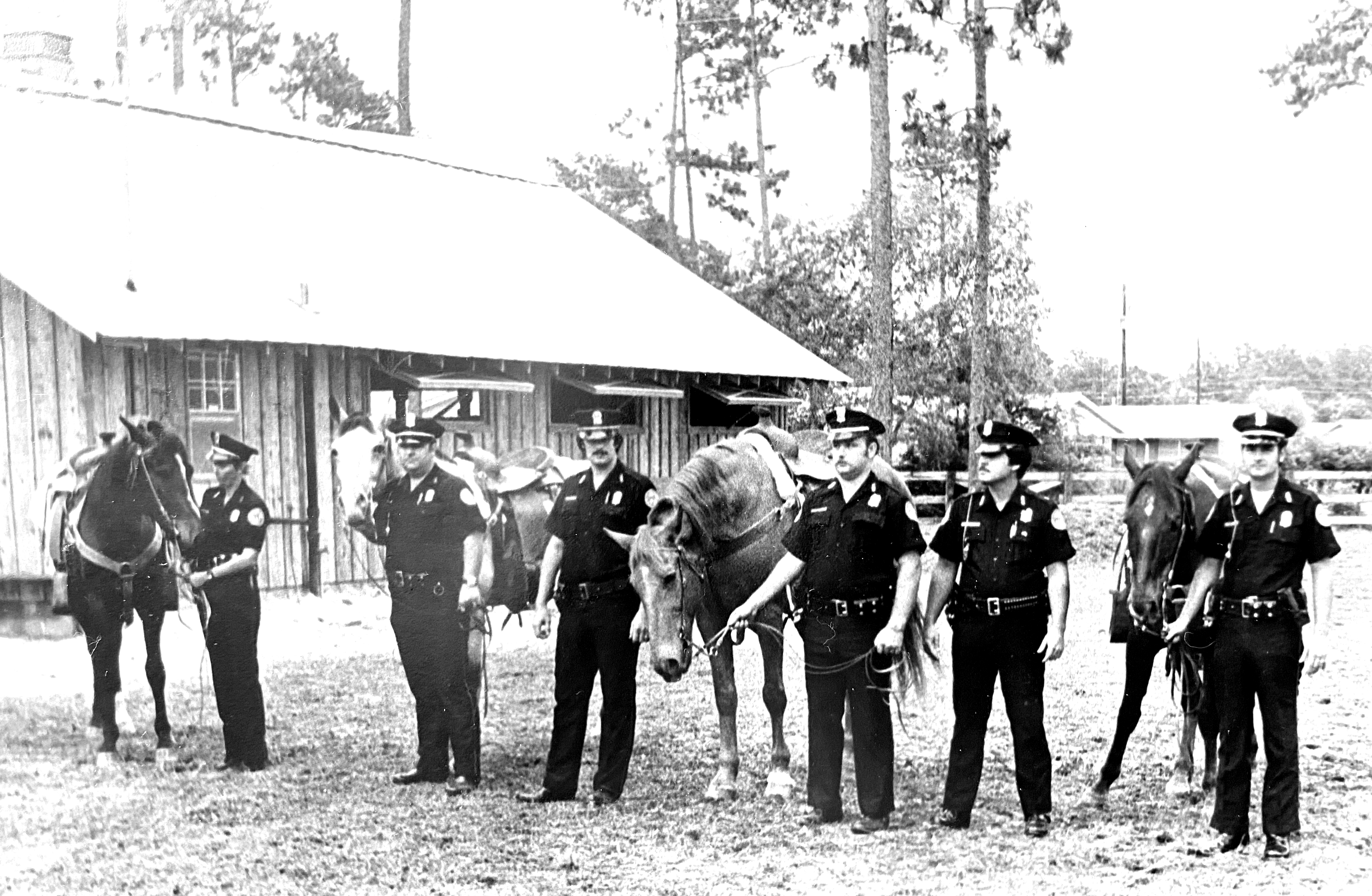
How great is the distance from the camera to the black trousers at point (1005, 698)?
587 centimetres

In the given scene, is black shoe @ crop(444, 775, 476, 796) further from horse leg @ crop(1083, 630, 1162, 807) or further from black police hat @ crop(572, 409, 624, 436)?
horse leg @ crop(1083, 630, 1162, 807)

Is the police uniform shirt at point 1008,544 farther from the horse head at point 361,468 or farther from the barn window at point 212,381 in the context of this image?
the barn window at point 212,381

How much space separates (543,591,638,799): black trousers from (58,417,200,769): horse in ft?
5.98

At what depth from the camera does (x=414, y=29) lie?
8562mm

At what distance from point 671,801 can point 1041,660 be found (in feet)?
6.21

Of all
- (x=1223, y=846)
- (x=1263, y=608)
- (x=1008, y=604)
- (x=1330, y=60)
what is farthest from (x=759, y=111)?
(x=1223, y=846)

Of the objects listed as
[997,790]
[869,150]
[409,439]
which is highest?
[869,150]

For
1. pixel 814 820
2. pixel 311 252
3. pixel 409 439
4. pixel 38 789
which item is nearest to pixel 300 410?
pixel 409 439

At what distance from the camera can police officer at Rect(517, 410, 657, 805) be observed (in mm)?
6391

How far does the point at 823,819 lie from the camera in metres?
6.06

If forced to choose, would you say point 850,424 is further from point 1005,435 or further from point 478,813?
point 478,813

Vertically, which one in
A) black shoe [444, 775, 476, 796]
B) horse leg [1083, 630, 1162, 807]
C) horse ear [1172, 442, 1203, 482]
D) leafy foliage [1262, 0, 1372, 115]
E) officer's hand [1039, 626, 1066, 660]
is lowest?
black shoe [444, 775, 476, 796]

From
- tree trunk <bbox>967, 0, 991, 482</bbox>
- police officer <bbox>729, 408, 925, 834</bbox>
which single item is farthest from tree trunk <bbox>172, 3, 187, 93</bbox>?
tree trunk <bbox>967, 0, 991, 482</bbox>

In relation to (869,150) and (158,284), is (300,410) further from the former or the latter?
(869,150)
